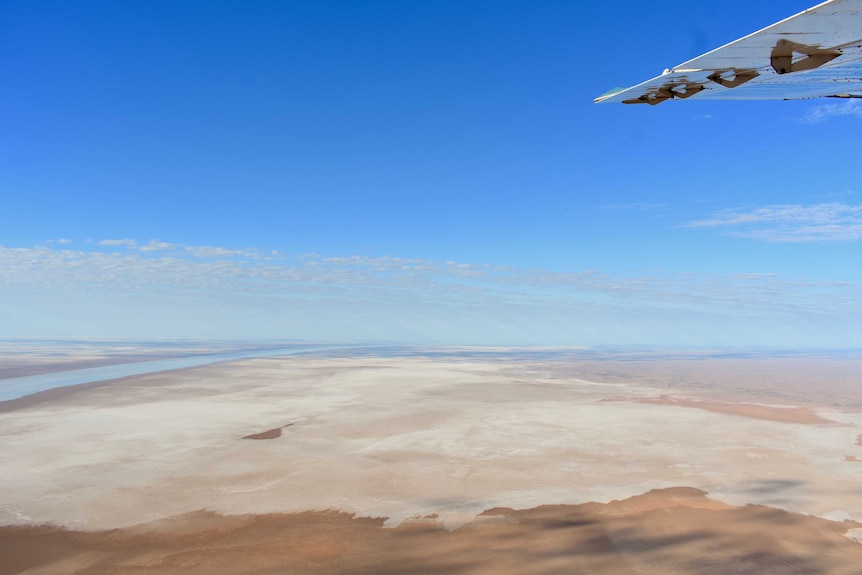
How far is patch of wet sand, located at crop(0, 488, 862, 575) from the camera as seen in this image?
814cm

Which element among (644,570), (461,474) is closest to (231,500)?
(461,474)

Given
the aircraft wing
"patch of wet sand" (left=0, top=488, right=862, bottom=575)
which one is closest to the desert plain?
"patch of wet sand" (left=0, top=488, right=862, bottom=575)

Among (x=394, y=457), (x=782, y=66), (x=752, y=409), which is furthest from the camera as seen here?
(x=752, y=409)

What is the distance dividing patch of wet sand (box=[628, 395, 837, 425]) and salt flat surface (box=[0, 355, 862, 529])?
83cm

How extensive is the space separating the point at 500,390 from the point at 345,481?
20383 millimetres

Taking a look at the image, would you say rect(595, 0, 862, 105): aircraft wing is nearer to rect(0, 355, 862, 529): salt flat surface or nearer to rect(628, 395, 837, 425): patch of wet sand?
rect(0, 355, 862, 529): salt flat surface

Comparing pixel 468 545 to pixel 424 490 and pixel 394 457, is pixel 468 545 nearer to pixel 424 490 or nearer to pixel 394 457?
pixel 424 490

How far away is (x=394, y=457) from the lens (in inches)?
569

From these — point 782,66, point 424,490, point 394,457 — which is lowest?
point 424,490

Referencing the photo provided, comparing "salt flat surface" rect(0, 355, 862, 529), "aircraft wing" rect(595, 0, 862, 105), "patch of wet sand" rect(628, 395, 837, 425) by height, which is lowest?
"patch of wet sand" rect(628, 395, 837, 425)

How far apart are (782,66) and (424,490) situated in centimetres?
1030

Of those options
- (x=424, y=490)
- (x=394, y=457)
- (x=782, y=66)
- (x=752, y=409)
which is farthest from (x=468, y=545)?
(x=752, y=409)

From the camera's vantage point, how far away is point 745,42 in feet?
12.4

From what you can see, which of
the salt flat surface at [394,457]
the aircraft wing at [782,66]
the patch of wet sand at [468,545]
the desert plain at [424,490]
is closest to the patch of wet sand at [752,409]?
the desert plain at [424,490]
